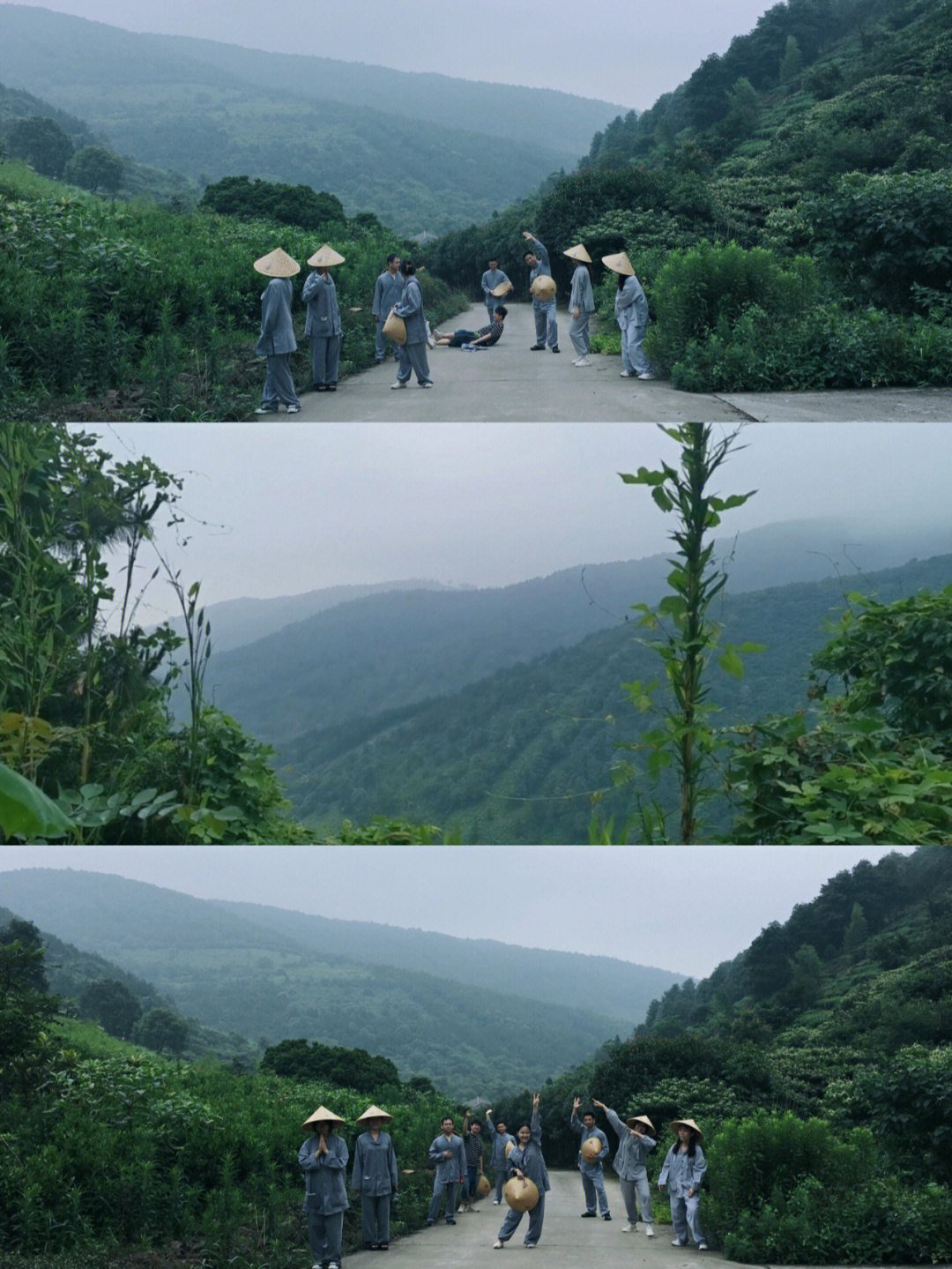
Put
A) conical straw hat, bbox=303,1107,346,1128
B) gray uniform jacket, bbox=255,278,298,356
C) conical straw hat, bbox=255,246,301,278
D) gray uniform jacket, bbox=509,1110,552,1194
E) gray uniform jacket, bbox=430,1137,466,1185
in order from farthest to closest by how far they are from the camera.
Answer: conical straw hat, bbox=255,246,301,278 → gray uniform jacket, bbox=255,278,298,356 → gray uniform jacket, bbox=430,1137,466,1185 → gray uniform jacket, bbox=509,1110,552,1194 → conical straw hat, bbox=303,1107,346,1128

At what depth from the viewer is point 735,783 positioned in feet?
19.5

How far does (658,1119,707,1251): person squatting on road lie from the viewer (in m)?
6.67

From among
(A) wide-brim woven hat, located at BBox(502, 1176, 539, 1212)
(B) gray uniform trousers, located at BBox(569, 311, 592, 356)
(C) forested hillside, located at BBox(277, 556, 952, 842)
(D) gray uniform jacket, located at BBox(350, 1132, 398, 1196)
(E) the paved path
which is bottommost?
(A) wide-brim woven hat, located at BBox(502, 1176, 539, 1212)

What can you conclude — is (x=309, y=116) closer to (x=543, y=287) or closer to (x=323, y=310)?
(x=543, y=287)

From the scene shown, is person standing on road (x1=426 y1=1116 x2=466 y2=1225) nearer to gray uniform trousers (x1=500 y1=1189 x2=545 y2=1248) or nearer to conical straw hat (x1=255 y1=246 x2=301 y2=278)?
gray uniform trousers (x1=500 y1=1189 x2=545 y2=1248)

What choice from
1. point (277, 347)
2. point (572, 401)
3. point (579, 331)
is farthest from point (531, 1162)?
point (579, 331)

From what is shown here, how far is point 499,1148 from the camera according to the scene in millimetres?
7320

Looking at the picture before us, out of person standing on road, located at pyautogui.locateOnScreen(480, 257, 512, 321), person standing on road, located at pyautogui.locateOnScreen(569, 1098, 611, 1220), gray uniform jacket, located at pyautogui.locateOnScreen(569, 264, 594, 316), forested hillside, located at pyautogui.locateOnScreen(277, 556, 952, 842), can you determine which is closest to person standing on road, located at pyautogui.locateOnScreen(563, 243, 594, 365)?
gray uniform jacket, located at pyautogui.locateOnScreen(569, 264, 594, 316)

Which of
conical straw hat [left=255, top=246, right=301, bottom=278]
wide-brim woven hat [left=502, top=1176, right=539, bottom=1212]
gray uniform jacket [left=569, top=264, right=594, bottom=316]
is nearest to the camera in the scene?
wide-brim woven hat [left=502, top=1176, right=539, bottom=1212]

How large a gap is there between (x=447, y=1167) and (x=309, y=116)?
1314cm

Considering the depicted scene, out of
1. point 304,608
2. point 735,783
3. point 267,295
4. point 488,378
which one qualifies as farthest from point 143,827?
point 488,378

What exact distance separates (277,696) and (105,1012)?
2.12 metres

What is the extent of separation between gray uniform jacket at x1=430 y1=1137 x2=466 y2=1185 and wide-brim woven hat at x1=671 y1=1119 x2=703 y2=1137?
125 centimetres

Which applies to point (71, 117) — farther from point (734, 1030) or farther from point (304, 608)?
point (734, 1030)
